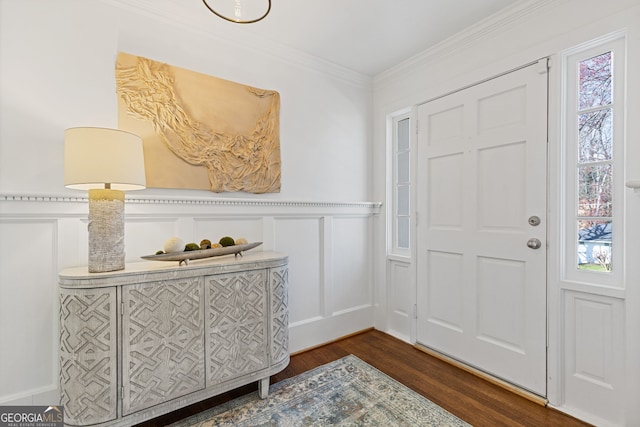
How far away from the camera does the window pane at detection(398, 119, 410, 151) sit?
2787mm

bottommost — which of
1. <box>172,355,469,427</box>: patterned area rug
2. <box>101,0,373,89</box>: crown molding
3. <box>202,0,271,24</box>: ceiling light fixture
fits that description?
<box>172,355,469,427</box>: patterned area rug

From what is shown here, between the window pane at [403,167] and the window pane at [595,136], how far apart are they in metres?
1.26

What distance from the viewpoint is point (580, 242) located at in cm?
174

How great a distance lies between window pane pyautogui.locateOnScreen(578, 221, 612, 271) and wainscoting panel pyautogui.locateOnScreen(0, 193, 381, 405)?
1562 mm

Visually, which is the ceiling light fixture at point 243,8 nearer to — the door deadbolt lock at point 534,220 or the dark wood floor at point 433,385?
the door deadbolt lock at point 534,220

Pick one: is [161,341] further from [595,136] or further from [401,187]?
[595,136]

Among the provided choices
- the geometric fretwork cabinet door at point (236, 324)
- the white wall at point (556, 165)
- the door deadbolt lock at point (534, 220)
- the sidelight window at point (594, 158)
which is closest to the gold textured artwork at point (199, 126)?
the geometric fretwork cabinet door at point (236, 324)

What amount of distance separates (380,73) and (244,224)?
1.91 meters

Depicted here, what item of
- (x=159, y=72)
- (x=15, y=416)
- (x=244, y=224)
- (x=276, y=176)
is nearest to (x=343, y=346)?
(x=244, y=224)

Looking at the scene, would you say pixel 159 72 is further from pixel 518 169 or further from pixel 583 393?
pixel 583 393

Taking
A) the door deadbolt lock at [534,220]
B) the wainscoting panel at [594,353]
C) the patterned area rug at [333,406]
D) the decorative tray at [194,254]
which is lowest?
the patterned area rug at [333,406]

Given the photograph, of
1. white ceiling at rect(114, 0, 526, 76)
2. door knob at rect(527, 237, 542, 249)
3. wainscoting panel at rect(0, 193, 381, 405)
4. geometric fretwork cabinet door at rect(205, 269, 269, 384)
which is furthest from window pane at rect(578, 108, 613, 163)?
geometric fretwork cabinet door at rect(205, 269, 269, 384)

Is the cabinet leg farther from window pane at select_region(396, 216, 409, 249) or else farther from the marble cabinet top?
window pane at select_region(396, 216, 409, 249)

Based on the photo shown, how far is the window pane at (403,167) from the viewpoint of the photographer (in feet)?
9.14
